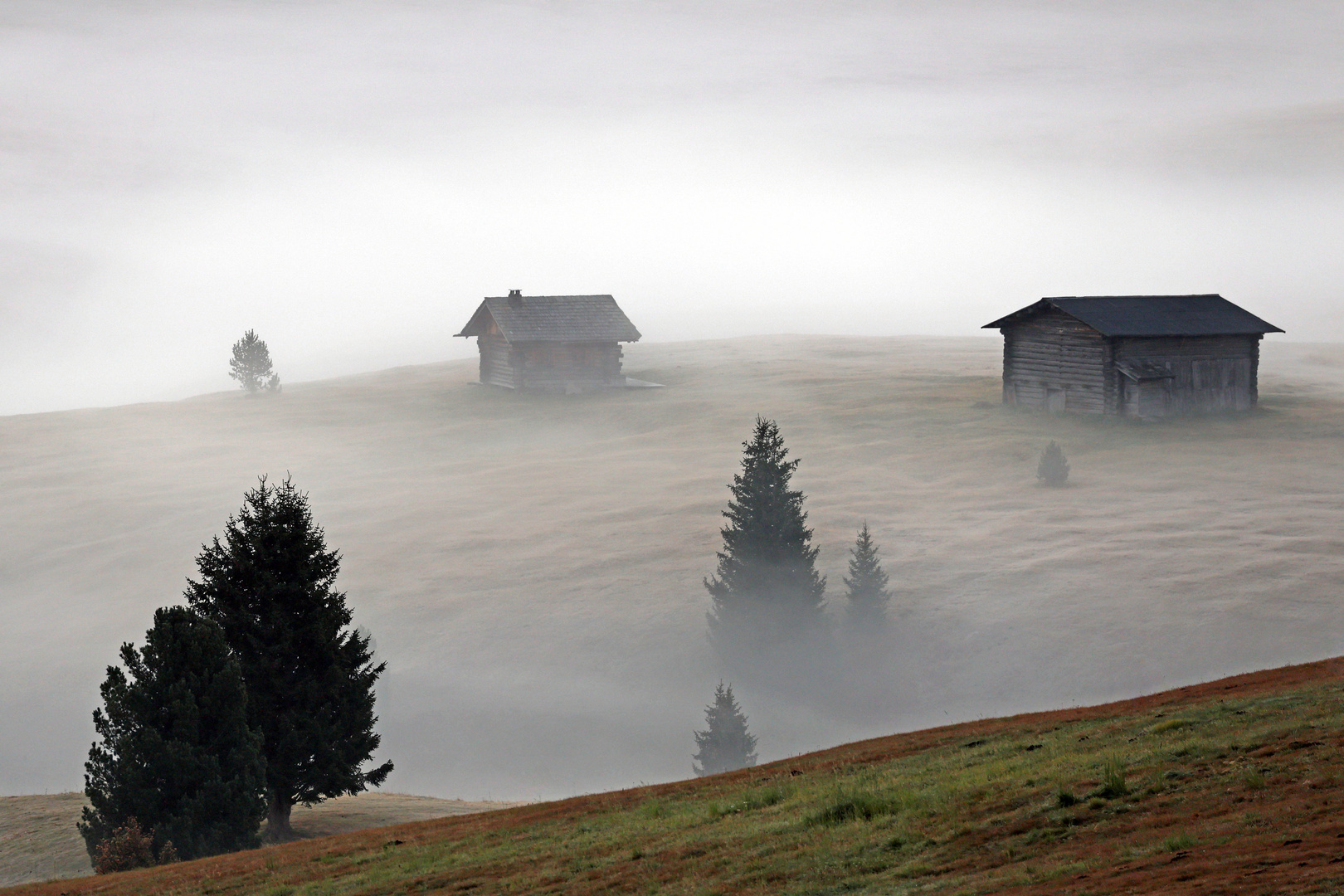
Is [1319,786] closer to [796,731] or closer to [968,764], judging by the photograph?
[968,764]

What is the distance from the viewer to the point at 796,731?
1304 inches

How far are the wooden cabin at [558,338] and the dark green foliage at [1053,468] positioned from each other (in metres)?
37.0

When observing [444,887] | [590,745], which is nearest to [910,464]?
[590,745]

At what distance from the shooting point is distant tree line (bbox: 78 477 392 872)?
19359 mm

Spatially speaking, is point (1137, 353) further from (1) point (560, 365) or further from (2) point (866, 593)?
(1) point (560, 365)

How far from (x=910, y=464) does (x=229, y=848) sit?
1610 inches

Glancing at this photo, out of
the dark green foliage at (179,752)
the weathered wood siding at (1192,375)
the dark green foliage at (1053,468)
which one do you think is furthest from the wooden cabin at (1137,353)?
the dark green foliage at (179,752)

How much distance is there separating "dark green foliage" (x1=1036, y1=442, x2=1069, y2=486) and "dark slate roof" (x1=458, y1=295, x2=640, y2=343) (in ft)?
119

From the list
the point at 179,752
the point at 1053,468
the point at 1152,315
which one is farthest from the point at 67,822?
the point at 1152,315

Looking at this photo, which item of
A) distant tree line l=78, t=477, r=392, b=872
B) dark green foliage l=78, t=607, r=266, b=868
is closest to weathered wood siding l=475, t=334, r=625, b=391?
distant tree line l=78, t=477, r=392, b=872

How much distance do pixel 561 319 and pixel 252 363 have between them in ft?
96.2

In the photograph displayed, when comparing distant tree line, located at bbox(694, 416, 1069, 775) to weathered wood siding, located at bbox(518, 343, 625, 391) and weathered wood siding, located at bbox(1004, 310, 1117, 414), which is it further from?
weathered wood siding, located at bbox(518, 343, 625, 391)

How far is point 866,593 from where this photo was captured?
122 feet

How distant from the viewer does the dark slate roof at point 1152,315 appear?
5772 cm
